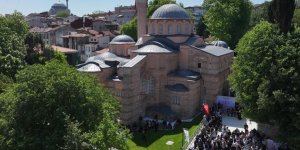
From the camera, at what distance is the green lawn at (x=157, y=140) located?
1032 inches

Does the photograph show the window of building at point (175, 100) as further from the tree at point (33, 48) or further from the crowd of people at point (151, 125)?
the tree at point (33, 48)

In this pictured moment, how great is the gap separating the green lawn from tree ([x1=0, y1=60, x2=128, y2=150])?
7.39 meters

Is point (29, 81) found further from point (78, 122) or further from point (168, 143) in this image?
point (168, 143)

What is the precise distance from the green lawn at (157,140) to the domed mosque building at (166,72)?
2459 millimetres

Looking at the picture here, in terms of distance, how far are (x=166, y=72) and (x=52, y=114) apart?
17381mm

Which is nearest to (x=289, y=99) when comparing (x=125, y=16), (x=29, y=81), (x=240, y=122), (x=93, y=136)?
(x=240, y=122)

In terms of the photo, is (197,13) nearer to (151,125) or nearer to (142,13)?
(142,13)

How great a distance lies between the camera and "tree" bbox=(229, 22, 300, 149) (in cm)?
2180

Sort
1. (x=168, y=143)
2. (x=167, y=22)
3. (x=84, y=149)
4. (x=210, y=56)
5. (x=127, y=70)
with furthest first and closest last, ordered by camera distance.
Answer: (x=167, y=22) → (x=210, y=56) → (x=127, y=70) → (x=168, y=143) → (x=84, y=149)

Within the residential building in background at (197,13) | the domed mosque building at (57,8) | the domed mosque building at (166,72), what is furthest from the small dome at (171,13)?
the domed mosque building at (57,8)

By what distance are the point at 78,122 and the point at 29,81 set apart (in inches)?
131

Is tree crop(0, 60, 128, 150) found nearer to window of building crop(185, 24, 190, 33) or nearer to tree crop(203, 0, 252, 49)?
window of building crop(185, 24, 190, 33)

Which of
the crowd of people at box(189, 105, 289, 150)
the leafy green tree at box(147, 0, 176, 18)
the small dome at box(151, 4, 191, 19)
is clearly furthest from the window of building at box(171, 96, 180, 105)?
the leafy green tree at box(147, 0, 176, 18)

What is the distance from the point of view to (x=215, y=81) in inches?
1328
